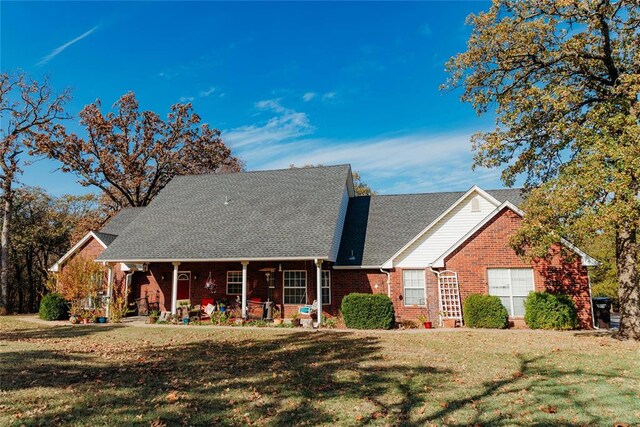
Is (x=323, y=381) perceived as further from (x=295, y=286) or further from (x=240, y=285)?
(x=240, y=285)

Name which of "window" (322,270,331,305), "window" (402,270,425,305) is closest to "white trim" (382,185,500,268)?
"window" (402,270,425,305)

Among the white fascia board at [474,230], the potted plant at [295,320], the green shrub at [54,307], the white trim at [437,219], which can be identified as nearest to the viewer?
the white fascia board at [474,230]

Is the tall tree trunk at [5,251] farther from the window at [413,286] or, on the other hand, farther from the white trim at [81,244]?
the window at [413,286]

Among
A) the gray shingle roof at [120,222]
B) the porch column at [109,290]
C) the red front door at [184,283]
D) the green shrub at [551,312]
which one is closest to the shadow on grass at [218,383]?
the green shrub at [551,312]

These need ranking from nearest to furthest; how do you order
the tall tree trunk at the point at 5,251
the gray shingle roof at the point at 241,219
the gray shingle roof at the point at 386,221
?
1. the gray shingle roof at the point at 241,219
2. the gray shingle roof at the point at 386,221
3. the tall tree trunk at the point at 5,251

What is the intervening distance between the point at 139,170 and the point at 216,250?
19292 mm

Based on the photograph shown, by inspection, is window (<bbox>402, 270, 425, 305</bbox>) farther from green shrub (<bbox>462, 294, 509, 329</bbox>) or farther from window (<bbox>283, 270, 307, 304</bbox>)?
window (<bbox>283, 270, 307, 304</bbox>)

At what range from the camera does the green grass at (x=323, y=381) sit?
6.04 meters

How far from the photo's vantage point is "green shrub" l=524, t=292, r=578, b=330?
49.6 ft

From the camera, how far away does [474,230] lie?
1709 cm

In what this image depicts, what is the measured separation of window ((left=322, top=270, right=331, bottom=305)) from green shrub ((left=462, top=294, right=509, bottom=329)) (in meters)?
6.25

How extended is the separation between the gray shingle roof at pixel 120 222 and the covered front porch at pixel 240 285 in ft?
19.5

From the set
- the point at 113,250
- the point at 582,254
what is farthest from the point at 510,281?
the point at 113,250

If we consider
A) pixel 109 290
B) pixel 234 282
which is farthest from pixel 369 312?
pixel 109 290
